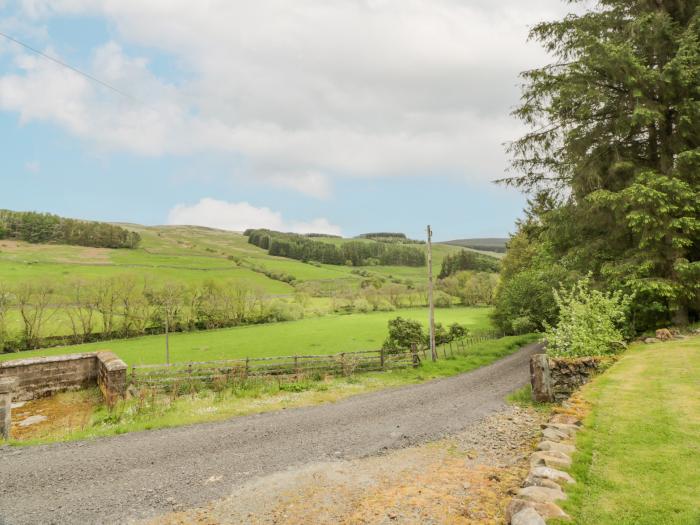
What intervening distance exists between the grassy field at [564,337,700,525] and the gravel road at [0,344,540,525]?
3955mm

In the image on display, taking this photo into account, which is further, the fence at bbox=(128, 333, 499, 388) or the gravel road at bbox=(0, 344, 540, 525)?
the fence at bbox=(128, 333, 499, 388)

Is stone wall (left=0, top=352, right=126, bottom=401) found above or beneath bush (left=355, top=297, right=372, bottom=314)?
above

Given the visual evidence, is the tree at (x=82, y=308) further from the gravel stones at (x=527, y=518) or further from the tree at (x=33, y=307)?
the gravel stones at (x=527, y=518)

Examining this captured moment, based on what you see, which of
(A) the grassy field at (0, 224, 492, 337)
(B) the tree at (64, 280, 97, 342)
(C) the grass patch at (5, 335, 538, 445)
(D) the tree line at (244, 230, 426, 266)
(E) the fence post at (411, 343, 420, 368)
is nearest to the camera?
(C) the grass patch at (5, 335, 538, 445)

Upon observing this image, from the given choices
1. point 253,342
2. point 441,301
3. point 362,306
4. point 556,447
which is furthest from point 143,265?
point 556,447

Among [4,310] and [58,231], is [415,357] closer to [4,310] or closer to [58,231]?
[4,310]

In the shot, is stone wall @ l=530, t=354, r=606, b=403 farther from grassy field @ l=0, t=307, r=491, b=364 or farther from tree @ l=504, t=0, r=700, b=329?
grassy field @ l=0, t=307, r=491, b=364

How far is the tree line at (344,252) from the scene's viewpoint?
154250 mm

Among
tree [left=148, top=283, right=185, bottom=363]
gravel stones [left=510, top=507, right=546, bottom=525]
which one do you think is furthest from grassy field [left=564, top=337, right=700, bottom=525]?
tree [left=148, top=283, right=185, bottom=363]

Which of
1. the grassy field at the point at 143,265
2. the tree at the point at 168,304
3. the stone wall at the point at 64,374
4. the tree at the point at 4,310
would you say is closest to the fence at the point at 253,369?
the stone wall at the point at 64,374

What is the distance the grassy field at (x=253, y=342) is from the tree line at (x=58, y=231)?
69526 millimetres

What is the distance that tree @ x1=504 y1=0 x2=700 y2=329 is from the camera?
1327 cm

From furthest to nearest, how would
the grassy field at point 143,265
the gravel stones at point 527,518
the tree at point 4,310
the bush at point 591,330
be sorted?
the grassy field at point 143,265 → the tree at point 4,310 → the bush at point 591,330 → the gravel stones at point 527,518

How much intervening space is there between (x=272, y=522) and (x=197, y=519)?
1.30 m
